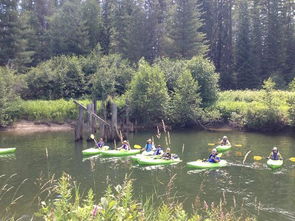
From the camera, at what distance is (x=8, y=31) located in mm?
49625

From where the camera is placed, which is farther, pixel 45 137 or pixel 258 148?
pixel 45 137

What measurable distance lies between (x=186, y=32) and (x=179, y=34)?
1.02m

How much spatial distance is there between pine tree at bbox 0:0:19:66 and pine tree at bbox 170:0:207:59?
2133 cm

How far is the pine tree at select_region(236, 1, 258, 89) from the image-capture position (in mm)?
55969

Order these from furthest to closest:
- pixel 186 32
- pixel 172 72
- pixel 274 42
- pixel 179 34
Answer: pixel 274 42 → pixel 179 34 → pixel 186 32 → pixel 172 72

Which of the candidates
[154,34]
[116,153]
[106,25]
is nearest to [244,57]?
[154,34]

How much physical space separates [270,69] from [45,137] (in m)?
36.4

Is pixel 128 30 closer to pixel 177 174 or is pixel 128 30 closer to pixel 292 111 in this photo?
pixel 292 111

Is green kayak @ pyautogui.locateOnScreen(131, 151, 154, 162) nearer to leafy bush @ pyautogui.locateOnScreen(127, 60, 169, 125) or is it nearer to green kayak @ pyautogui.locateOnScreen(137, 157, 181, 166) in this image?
green kayak @ pyautogui.locateOnScreen(137, 157, 181, 166)

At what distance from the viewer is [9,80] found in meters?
38.2

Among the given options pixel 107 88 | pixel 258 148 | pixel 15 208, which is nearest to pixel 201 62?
pixel 107 88

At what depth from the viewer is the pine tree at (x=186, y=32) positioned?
178ft

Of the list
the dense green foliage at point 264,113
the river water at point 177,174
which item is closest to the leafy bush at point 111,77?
the river water at point 177,174

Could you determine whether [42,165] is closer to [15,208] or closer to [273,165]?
[15,208]
